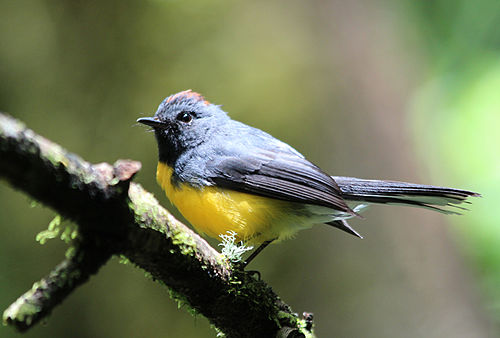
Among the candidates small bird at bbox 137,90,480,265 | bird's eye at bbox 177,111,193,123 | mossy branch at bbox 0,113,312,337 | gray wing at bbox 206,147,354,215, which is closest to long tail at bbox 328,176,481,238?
small bird at bbox 137,90,480,265

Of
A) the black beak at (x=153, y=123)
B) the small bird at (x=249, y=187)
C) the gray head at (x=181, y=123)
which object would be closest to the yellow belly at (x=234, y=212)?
the small bird at (x=249, y=187)

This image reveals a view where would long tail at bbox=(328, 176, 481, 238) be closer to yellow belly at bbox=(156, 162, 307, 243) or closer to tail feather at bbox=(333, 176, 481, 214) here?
tail feather at bbox=(333, 176, 481, 214)

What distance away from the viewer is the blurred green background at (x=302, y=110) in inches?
206

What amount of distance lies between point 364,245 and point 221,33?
11.5 ft

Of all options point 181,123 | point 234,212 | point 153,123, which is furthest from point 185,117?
point 234,212

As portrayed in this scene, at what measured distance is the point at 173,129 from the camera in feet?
11.7

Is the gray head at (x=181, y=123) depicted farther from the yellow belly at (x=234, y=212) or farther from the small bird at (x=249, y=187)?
the yellow belly at (x=234, y=212)

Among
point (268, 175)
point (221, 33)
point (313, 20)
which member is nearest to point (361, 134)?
point (313, 20)

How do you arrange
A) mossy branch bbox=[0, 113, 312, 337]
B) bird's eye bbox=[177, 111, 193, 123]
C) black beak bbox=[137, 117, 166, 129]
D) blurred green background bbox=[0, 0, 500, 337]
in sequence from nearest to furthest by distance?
mossy branch bbox=[0, 113, 312, 337]
black beak bbox=[137, 117, 166, 129]
bird's eye bbox=[177, 111, 193, 123]
blurred green background bbox=[0, 0, 500, 337]

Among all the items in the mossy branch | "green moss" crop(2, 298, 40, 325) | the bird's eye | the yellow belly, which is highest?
the bird's eye

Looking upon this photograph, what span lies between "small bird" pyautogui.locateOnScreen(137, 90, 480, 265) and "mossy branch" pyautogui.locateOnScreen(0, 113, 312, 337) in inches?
35.1

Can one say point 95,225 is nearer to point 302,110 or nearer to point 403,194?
point 403,194

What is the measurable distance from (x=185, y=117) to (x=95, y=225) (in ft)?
7.40

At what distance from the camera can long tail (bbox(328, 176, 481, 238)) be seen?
3.12 meters
